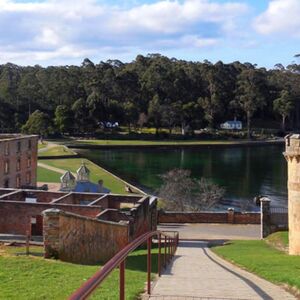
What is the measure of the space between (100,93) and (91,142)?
19.3 metres

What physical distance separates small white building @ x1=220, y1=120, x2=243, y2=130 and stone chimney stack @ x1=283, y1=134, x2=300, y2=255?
110892 millimetres

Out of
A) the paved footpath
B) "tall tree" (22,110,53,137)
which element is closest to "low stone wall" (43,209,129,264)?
the paved footpath

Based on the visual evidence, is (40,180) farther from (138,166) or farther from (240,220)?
(240,220)

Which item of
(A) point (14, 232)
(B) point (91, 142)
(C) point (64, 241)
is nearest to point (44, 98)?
(B) point (91, 142)

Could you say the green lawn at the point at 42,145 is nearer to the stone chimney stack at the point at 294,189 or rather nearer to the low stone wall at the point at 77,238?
the stone chimney stack at the point at 294,189

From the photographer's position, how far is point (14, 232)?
26.5 metres

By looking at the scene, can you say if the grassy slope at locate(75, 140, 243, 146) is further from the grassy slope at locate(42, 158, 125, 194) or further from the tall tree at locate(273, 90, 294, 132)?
the grassy slope at locate(42, 158, 125, 194)

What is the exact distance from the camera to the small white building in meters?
134

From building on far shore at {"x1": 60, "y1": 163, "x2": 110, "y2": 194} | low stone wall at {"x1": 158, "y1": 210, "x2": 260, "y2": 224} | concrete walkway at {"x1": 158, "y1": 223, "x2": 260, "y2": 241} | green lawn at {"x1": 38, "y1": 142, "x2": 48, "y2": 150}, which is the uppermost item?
green lawn at {"x1": 38, "y1": 142, "x2": 48, "y2": 150}

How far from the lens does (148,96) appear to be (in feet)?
434

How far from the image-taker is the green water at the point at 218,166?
6550 centimetres

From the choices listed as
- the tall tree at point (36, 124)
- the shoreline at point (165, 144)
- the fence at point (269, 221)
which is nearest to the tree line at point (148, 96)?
the tall tree at point (36, 124)

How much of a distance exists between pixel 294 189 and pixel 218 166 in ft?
212

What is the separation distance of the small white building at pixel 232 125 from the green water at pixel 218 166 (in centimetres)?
1545
